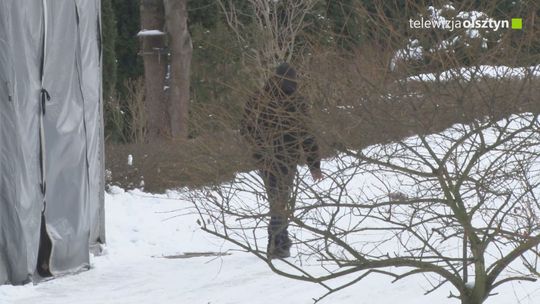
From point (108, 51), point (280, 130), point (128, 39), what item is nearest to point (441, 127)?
point (280, 130)

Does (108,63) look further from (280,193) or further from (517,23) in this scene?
(517,23)

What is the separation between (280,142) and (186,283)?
8.01 feet

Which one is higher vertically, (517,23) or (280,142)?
(517,23)

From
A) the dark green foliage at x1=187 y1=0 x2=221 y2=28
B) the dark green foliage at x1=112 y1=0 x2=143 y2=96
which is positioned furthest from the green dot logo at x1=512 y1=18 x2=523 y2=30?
the dark green foliage at x1=112 y1=0 x2=143 y2=96

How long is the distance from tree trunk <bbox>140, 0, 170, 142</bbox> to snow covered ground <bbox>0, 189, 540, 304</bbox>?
6.85 meters

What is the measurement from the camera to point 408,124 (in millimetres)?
4359

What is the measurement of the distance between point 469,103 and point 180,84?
12.2m

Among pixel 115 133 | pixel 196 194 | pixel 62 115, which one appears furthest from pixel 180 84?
pixel 196 194

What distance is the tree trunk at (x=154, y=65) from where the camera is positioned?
1645cm

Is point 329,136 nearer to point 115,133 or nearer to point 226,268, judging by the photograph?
point 226,268

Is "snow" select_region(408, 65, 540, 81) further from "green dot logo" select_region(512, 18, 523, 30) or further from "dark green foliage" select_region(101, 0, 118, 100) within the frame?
"dark green foliage" select_region(101, 0, 118, 100)

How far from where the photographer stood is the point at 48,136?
7434mm

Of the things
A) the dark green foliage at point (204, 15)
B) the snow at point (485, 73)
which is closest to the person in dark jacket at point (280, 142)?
the snow at point (485, 73)

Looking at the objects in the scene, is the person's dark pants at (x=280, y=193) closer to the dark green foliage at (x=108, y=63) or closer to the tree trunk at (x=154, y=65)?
the tree trunk at (x=154, y=65)
